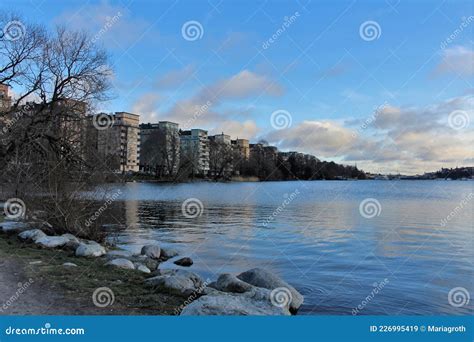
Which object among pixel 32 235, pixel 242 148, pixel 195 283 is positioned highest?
pixel 242 148

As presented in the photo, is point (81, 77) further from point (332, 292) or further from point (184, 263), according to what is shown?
point (332, 292)

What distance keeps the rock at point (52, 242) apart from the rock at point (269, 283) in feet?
20.6

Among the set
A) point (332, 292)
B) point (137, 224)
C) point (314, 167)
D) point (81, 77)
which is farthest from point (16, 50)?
point (314, 167)

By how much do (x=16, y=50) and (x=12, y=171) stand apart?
1528 centimetres

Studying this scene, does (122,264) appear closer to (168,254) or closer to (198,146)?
(168,254)

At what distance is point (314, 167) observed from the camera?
105m
